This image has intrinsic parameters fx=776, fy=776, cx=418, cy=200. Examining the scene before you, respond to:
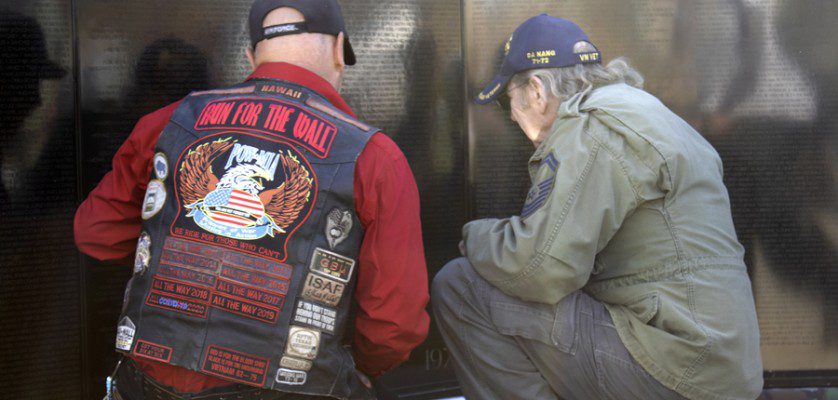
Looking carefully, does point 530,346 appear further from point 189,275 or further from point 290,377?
point 189,275

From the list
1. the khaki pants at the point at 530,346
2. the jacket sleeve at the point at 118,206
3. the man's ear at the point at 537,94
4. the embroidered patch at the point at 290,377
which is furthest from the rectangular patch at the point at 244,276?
the man's ear at the point at 537,94

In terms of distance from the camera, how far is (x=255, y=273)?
190cm

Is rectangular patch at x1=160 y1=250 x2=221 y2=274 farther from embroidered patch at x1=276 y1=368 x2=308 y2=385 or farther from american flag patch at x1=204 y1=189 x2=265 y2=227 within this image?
embroidered patch at x1=276 y1=368 x2=308 y2=385

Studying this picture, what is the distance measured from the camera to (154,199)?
199 centimetres

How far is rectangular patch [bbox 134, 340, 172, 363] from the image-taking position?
74.3 inches

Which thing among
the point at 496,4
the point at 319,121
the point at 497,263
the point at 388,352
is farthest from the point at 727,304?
the point at 496,4

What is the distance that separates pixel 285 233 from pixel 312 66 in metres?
0.54

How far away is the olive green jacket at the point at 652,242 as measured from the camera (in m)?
2.14

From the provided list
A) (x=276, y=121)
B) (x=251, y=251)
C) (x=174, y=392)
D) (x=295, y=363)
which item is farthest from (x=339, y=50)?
(x=174, y=392)

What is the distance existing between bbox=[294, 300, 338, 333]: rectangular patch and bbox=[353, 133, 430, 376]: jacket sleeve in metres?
0.11

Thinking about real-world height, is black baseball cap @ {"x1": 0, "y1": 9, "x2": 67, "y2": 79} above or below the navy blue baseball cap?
below

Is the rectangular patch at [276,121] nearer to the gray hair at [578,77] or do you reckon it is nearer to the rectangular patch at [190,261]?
the rectangular patch at [190,261]

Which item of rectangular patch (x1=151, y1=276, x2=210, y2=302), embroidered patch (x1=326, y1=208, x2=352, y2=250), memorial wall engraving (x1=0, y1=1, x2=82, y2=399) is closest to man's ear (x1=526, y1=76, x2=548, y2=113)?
embroidered patch (x1=326, y1=208, x2=352, y2=250)

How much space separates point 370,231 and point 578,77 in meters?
0.96
